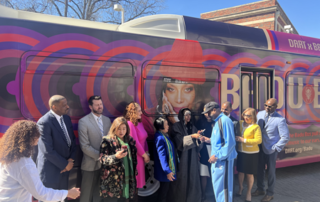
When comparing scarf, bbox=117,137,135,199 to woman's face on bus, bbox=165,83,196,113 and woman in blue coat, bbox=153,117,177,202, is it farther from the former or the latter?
woman's face on bus, bbox=165,83,196,113

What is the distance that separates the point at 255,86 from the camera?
5.15 meters

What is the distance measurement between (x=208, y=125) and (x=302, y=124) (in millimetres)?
2924

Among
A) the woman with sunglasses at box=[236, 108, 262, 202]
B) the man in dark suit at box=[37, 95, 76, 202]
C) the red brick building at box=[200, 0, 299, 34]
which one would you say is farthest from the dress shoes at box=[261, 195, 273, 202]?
the red brick building at box=[200, 0, 299, 34]

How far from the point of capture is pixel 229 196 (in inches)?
143

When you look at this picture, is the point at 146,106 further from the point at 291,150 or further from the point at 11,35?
the point at 291,150

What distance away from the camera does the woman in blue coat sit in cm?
344

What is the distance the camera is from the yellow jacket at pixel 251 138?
410cm

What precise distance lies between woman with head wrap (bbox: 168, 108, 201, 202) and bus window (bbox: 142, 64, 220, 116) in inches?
14.4

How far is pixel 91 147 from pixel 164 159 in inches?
43.4

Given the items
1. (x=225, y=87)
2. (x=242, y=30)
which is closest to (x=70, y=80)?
(x=225, y=87)

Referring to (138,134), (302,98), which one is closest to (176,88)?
(138,134)

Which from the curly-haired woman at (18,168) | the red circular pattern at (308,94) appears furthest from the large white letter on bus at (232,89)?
the curly-haired woman at (18,168)

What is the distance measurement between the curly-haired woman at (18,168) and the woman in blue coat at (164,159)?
5.97 ft

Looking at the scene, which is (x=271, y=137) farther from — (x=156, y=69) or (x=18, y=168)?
(x=18, y=168)
